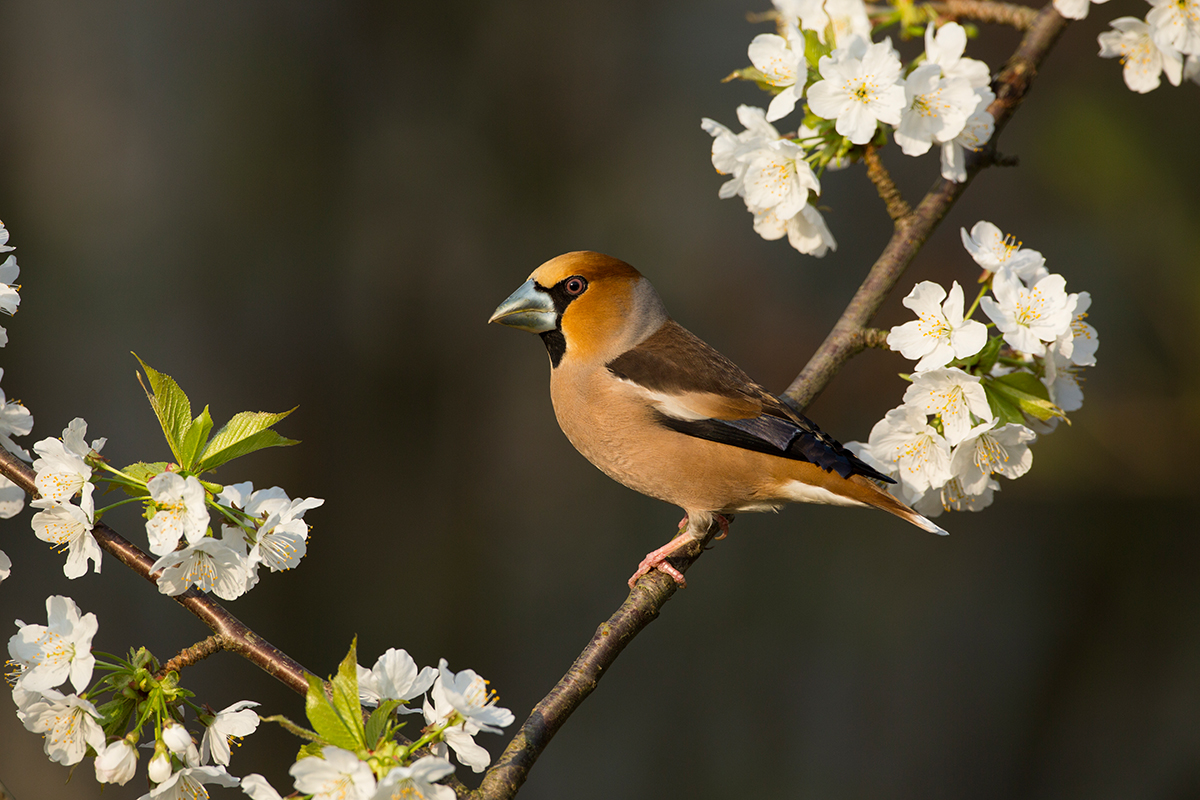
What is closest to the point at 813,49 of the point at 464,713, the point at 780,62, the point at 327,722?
the point at 780,62

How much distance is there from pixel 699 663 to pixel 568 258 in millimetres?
2995

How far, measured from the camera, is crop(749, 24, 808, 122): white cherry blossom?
2166 mm

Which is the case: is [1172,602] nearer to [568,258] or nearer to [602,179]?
[602,179]

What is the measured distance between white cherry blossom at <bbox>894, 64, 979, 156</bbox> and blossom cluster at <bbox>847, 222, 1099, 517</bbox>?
304 mm

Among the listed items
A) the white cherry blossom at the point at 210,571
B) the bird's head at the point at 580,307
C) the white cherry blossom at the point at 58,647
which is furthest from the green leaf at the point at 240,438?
the bird's head at the point at 580,307

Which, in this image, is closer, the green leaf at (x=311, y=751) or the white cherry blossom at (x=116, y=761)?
the green leaf at (x=311, y=751)

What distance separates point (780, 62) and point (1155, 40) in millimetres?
967

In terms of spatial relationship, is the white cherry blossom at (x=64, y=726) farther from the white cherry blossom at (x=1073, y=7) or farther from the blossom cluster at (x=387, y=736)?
the white cherry blossom at (x=1073, y=7)

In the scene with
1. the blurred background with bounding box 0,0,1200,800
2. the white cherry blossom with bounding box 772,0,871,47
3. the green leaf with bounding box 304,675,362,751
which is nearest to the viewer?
the green leaf with bounding box 304,675,362,751

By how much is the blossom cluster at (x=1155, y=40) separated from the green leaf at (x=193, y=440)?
7.60ft

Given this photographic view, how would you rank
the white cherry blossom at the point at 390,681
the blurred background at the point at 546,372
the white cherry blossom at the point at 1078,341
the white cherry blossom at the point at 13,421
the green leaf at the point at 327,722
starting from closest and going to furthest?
the green leaf at the point at 327,722
the white cherry blossom at the point at 390,681
the white cherry blossom at the point at 13,421
the white cherry blossom at the point at 1078,341
the blurred background at the point at 546,372

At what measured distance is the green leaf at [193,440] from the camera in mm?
1511

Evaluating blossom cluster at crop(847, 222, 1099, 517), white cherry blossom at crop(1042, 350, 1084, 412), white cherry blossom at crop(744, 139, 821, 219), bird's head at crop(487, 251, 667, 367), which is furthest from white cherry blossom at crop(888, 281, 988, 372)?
bird's head at crop(487, 251, 667, 367)

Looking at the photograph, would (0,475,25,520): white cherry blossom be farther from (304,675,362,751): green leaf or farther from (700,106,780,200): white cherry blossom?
(700,106,780,200): white cherry blossom
